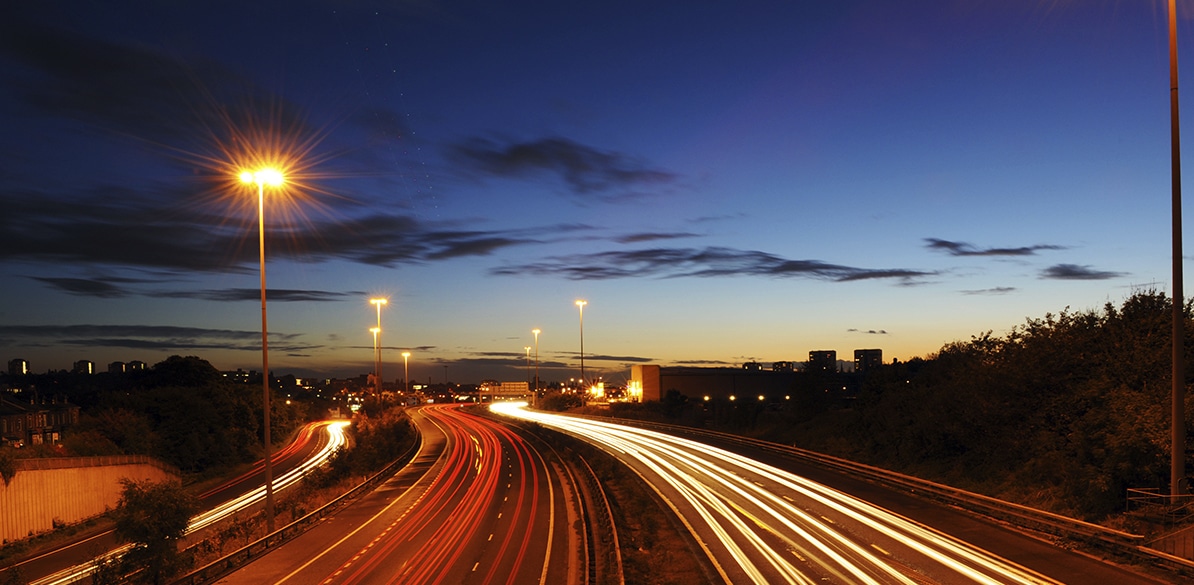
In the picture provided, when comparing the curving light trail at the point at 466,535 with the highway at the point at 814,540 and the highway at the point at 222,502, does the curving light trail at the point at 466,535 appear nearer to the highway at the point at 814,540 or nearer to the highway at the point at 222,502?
the highway at the point at 814,540

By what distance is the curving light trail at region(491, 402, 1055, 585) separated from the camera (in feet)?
64.7

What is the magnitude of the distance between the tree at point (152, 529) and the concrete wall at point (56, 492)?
1927cm

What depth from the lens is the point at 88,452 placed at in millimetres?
52750

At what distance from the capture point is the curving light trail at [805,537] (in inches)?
777

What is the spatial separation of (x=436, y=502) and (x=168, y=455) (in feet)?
131

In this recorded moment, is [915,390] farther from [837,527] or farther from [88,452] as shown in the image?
[88,452]

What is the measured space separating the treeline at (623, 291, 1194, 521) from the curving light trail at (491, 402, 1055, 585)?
5.47m

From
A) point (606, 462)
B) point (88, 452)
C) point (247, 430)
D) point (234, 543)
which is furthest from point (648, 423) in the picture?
point (234, 543)

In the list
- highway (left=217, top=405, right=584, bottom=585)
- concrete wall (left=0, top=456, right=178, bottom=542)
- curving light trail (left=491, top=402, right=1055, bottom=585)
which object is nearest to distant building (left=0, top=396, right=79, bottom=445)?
concrete wall (left=0, top=456, right=178, bottom=542)

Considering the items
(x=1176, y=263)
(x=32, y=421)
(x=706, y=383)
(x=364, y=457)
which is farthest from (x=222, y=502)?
(x=706, y=383)

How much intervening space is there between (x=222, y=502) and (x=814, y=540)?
4444 cm

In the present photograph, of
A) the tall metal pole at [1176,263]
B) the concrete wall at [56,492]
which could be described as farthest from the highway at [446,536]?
the tall metal pole at [1176,263]

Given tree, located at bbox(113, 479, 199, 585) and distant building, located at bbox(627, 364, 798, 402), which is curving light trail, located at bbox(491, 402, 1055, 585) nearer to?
tree, located at bbox(113, 479, 199, 585)

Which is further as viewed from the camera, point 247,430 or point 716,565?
point 247,430
